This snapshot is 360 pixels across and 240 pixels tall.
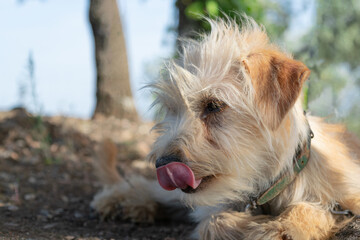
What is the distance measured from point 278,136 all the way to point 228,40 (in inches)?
31.0

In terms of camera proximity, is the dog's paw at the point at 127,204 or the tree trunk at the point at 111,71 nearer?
the dog's paw at the point at 127,204

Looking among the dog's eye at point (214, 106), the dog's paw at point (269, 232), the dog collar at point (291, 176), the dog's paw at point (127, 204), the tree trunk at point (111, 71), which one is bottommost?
the dog's paw at point (269, 232)

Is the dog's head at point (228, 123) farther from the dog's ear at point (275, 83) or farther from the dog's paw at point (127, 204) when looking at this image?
the dog's paw at point (127, 204)

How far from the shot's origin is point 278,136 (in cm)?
286

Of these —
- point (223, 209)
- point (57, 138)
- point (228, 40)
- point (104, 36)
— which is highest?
point (104, 36)

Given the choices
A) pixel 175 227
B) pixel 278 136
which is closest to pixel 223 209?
pixel 278 136

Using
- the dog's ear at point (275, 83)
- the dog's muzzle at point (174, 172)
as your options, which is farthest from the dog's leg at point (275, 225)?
the dog's ear at point (275, 83)

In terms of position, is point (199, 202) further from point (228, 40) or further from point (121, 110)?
point (121, 110)

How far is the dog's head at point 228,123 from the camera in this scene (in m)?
2.71

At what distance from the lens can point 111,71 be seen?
28.6 ft

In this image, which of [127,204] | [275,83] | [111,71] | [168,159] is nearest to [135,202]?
[127,204]

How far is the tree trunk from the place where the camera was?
27.6ft

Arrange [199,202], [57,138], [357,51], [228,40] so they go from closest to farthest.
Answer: [199,202], [228,40], [57,138], [357,51]

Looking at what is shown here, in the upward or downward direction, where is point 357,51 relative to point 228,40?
upward
